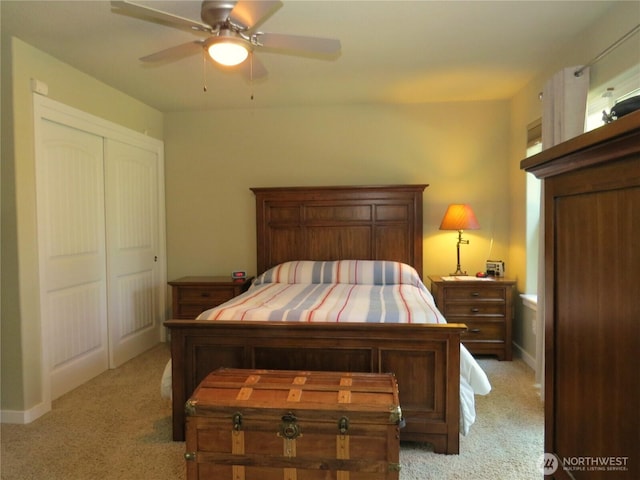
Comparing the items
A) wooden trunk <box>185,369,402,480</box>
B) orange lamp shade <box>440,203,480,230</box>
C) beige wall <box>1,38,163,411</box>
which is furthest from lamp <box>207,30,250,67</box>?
orange lamp shade <box>440,203,480,230</box>

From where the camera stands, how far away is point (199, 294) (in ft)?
12.2

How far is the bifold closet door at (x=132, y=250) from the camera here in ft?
11.3

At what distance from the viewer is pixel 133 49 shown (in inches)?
107

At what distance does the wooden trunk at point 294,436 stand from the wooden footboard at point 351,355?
1.29ft

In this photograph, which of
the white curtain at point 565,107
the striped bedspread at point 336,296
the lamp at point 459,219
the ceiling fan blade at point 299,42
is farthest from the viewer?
the lamp at point 459,219

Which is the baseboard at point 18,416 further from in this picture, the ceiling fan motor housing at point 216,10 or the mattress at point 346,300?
the ceiling fan motor housing at point 216,10

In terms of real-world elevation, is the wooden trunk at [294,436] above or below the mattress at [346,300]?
below

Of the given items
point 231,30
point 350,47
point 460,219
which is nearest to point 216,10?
point 231,30

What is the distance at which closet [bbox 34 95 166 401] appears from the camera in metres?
2.76

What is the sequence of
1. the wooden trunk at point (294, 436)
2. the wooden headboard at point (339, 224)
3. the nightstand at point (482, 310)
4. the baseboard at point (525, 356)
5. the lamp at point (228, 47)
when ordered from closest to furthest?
the wooden trunk at point (294, 436) → the lamp at point (228, 47) → the baseboard at point (525, 356) → the nightstand at point (482, 310) → the wooden headboard at point (339, 224)

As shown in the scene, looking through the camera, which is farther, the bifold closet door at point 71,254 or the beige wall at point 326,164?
the beige wall at point 326,164

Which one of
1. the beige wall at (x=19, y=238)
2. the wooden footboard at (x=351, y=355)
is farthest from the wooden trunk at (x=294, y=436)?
the beige wall at (x=19, y=238)

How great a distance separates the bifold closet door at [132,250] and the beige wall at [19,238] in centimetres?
80

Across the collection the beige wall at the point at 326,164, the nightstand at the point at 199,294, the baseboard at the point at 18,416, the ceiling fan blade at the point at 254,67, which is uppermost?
the ceiling fan blade at the point at 254,67
